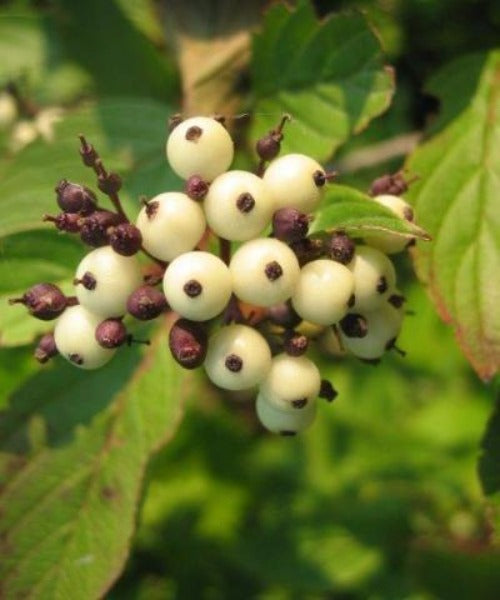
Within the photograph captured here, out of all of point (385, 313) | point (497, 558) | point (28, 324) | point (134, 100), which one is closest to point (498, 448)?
point (385, 313)

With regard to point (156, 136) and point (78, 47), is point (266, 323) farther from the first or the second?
point (78, 47)

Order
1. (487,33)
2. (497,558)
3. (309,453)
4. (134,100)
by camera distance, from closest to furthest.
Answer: (134,100), (497,558), (487,33), (309,453)

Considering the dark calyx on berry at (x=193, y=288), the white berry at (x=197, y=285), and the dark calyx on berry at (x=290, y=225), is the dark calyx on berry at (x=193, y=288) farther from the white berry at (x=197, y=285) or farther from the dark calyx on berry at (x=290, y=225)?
the dark calyx on berry at (x=290, y=225)

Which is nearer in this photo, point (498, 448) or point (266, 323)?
point (266, 323)

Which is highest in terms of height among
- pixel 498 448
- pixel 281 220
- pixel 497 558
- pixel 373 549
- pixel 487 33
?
pixel 281 220

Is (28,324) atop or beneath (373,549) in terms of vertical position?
atop

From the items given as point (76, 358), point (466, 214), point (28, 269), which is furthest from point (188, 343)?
point (466, 214)

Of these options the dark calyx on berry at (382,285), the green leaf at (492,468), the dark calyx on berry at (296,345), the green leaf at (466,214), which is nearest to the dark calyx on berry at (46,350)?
the dark calyx on berry at (296,345)

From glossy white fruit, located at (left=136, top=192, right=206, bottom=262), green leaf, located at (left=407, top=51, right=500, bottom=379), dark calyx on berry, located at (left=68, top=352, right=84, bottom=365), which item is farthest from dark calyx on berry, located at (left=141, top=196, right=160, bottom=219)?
green leaf, located at (left=407, top=51, right=500, bottom=379)


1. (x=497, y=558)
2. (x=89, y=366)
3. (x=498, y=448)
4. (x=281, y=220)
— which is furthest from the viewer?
(x=497, y=558)
